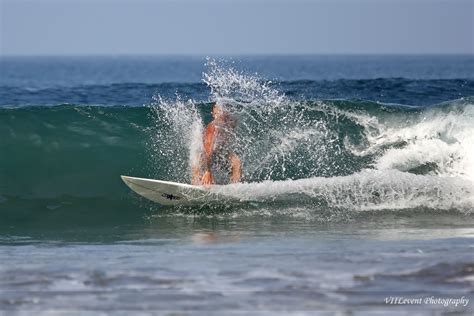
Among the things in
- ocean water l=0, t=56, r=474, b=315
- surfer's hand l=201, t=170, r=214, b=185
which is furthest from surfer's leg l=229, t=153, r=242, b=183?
surfer's hand l=201, t=170, r=214, b=185

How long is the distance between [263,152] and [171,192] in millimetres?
2594

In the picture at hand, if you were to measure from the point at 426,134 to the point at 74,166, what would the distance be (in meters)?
6.29

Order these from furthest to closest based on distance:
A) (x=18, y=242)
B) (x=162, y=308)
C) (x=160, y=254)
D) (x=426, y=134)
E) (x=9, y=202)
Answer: (x=426, y=134), (x=9, y=202), (x=18, y=242), (x=160, y=254), (x=162, y=308)

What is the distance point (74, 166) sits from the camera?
15.8 metres

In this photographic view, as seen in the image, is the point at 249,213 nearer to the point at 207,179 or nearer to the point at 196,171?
the point at 207,179

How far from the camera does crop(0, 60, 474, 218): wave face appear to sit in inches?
493

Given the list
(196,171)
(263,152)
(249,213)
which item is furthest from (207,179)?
(263,152)

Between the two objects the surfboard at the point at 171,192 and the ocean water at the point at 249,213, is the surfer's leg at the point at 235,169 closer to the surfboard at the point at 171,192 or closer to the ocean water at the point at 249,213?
the ocean water at the point at 249,213

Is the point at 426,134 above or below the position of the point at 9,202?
above

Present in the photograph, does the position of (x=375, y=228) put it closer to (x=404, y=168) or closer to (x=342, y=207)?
(x=342, y=207)

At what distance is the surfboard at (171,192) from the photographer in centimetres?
1220

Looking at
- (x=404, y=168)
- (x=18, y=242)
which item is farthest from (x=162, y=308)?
(x=404, y=168)

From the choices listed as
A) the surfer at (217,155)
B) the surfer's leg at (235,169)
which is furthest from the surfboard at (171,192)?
the surfer's leg at (235,169)

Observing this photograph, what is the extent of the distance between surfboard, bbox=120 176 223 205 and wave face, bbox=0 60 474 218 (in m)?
0.37
